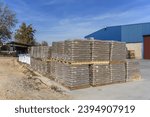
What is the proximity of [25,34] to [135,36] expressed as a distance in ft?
129

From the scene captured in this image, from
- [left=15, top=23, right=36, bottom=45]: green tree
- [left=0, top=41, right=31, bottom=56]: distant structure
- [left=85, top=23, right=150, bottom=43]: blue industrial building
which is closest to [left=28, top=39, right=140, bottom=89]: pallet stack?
[left=85, top=23, right=150, bottom=43]: blue industrial building

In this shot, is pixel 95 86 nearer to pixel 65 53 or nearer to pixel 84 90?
pixel 84 90

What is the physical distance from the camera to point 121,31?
42344 mm

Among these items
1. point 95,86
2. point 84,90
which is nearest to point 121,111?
point 84,90

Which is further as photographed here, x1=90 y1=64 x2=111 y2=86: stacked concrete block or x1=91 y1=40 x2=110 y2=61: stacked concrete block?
x1=91 y1=40 x2=110 y2=61: stacked concrete block

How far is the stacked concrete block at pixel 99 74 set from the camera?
11336mm

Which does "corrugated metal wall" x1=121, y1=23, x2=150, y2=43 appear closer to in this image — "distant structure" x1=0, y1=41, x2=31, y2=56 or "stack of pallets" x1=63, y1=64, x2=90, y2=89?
"distant structure" x1=0, y1=41, x2=31, y2=56

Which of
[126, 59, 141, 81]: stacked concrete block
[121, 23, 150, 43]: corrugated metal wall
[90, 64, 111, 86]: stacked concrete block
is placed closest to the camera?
[90, 64, 111, 86]: stacked concrete block

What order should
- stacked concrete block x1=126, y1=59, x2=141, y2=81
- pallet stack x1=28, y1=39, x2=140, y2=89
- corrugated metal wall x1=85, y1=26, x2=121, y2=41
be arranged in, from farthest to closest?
corrugated metal wall x1=85, y1=26, x2=121, y2=41, stacked concrete block x1=126, y1=59, x2=141, y2=81, pallet stack x1=28, y1=39, x2=140, y2=89

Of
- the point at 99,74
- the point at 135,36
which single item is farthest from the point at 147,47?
the point at 99,74

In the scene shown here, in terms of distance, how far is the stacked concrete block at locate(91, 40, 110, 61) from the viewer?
37.8ft

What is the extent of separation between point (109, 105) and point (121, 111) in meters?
0.41

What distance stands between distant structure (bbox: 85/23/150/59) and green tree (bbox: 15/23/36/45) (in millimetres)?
33329

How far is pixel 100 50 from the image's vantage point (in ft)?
38.8
